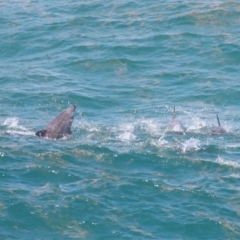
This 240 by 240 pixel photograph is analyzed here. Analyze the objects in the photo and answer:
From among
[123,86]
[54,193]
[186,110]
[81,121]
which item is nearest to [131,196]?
[54,193]

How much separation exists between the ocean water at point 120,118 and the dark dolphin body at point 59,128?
1.19 feet

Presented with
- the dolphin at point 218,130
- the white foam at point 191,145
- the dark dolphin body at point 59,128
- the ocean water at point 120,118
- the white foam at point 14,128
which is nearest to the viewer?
the ocean water at point 120,118

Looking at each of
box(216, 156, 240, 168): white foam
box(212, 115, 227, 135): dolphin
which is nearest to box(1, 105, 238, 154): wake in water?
box(212, 115, 227, 135): dolphin

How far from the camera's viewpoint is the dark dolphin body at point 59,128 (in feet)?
69.9

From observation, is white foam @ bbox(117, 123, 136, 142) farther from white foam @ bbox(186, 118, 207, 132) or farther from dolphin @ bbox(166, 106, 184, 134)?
white foam @ bbox(186, 118, 207, 132)

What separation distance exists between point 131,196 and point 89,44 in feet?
55.1

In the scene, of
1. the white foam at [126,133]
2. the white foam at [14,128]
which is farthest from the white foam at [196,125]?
the white foam at [14,128]

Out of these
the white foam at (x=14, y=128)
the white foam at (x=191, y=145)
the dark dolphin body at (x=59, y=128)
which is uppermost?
the dark dolphin body at (x=59, y=128)

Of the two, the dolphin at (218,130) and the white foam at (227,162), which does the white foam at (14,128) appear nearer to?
the dolphin at (218,130)

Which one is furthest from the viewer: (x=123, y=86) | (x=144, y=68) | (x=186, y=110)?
(x=144, y=68)

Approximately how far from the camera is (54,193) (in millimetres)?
16922

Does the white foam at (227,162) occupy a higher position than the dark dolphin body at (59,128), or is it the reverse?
the dark dolphin body at (59,128)

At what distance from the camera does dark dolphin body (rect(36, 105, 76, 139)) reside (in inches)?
838

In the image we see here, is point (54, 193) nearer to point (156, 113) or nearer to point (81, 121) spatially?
point (81, 121)
